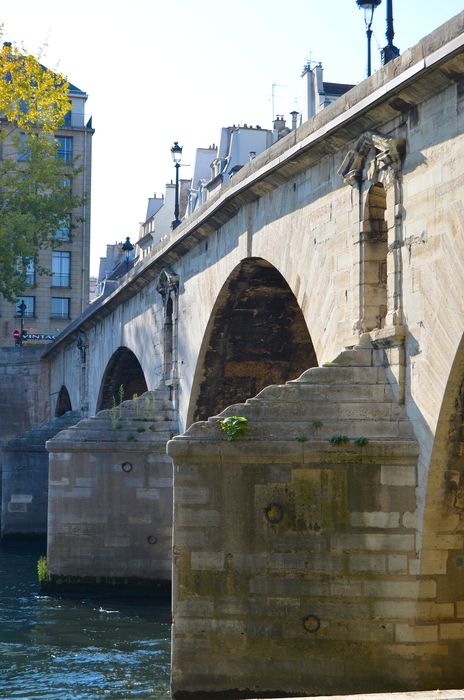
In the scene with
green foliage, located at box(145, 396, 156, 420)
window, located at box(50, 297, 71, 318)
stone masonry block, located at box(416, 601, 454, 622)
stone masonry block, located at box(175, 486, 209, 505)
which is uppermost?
window, located at box(50, 297, 71, 318)

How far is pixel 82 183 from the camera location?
64.3 metres

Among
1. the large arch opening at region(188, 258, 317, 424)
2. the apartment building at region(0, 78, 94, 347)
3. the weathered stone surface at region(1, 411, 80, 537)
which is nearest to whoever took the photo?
the large arch opening at region(188, 258, 317, 424)

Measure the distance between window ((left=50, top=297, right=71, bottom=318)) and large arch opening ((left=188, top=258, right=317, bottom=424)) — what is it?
4347cm

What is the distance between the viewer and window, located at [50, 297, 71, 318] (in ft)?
Result: 216

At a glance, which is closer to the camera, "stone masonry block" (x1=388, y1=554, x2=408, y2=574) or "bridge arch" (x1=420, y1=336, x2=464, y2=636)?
"bridge arch" (x1=420, y1=336, x2=464, y2=636)

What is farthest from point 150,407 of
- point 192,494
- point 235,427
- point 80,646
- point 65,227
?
point 65,227

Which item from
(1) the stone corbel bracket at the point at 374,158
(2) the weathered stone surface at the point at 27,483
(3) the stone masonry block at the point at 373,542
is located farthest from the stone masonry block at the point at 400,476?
(2) the weathered stone surface at the point at 27,483

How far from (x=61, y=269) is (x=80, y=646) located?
48.2 metres

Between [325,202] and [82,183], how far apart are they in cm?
5008

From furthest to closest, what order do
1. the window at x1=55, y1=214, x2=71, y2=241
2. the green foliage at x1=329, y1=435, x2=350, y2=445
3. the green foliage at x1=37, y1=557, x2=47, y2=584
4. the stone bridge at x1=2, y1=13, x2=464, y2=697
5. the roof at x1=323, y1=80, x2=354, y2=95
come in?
the window at x1=55, y1=214, x2=71, y2=241
the roof at x1=323, y1=80, x2=354, y2=95
the green foliage at x1=37, y1=557, x2=47, y2=584
the green foliage at x1=329, y1=435, x2=350, y2=445
the stone bridge at x1=2, y1=13, x2=464, y2=697

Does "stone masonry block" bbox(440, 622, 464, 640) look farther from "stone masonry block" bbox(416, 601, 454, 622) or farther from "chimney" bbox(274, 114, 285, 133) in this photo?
"chimney" bbox(274, 114, 285, 133)

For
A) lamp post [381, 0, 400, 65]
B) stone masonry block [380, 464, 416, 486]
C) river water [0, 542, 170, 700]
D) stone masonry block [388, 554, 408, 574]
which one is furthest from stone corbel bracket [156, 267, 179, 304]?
stone masonry block [388, 554, 408, 574]

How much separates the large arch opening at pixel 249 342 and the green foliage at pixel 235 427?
662cm

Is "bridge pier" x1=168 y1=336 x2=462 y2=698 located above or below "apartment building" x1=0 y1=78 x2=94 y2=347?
below
